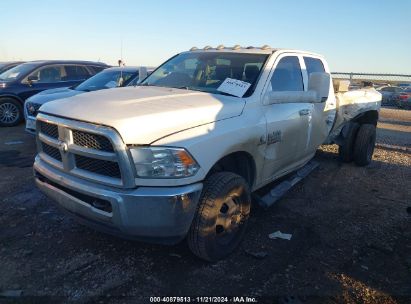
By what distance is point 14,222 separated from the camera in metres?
4.14

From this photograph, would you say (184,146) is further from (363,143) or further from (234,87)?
(363,143)

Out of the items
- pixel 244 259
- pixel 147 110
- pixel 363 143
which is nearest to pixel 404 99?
pixel 363 143

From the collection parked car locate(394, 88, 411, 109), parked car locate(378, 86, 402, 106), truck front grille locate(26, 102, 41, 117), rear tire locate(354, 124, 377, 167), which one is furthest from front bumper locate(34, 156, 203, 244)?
parked car locate(378, 86, 402, 106)

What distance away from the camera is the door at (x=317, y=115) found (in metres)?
4.70

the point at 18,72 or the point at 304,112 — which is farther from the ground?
the point at 304,112

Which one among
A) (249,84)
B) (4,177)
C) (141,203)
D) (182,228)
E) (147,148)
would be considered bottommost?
(4,177)

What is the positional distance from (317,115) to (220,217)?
2.22 meters

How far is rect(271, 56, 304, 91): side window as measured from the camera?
414 cm

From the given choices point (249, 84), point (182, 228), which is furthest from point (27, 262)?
point (249, 84)

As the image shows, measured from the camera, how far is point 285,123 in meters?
4.02

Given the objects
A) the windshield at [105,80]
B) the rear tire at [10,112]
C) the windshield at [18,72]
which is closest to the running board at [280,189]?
the windshield at [105,80]

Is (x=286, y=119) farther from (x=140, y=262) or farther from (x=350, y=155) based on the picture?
(x=350, y=155)

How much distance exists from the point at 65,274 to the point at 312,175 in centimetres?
424

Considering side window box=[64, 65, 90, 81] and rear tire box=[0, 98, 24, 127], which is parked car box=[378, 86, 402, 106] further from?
rear tire box=[0, 98, 24, 127]
